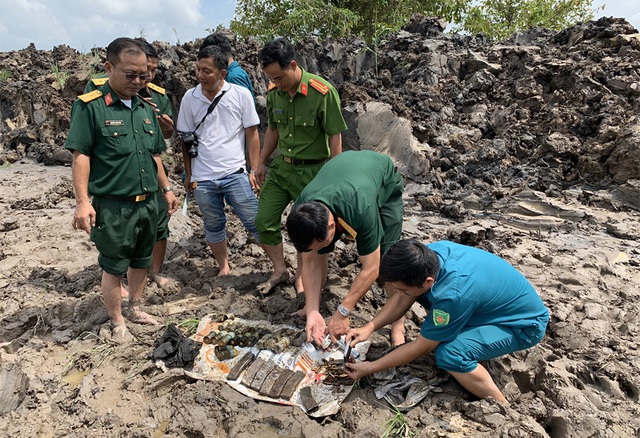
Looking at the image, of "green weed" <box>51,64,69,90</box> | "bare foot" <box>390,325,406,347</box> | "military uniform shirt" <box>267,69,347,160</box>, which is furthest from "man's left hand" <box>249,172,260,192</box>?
"green weed" <box>51,64,69,90</box>

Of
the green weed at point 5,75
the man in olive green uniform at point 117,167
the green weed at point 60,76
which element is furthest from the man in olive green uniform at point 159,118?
the green weed at point 5,75

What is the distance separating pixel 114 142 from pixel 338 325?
6.13ft

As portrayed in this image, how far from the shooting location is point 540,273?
4.23 meters

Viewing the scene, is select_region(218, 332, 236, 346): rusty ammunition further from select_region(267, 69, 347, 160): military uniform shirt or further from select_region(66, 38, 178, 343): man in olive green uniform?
select_region(267, 69, 347, 160): military uniform shirt

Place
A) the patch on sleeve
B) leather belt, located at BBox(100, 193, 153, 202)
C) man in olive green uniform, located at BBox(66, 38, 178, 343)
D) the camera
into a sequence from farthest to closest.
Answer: the camera < leather belt, located at BBox(100, 193, 153, 202) < man in olive green uniform, located at BBox(66, 38, 178, 343) < the patch on sleeve

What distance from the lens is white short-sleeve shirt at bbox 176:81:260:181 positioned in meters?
3.91

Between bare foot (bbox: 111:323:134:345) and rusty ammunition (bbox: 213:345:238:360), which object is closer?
rusty ammunition (bbox: 213:345:238:360)

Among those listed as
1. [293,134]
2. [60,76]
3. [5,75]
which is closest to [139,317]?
[293,134]

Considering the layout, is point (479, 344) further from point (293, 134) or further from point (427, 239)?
point (427, 239)

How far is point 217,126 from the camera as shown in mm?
3934

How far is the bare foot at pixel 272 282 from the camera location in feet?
13.0

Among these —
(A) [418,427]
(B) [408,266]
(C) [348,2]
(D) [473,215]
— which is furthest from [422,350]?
(C) [348,2]

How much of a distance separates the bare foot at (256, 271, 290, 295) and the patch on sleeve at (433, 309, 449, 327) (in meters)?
1.83

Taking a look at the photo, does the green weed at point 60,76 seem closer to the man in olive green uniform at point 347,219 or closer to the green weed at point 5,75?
the green weed at point 5,75
